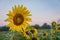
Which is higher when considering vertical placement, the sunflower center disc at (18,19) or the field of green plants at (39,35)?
the sunflower center disc at (18,19)

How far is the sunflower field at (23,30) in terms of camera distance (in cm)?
98

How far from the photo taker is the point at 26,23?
98cm

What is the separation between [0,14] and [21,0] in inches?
7.6

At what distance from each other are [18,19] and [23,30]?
4.2 inches

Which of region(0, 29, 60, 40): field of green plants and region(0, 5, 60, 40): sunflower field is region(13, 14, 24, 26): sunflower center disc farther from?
region(0, 29, 60, 40): field of green plants

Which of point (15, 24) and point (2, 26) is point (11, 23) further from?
point (2, 26)

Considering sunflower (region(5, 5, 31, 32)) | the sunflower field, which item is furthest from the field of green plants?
sunflower (region(5, 5, 31, 32))

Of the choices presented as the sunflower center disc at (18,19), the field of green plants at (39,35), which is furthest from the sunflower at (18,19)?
the field of green plants at (39,35)

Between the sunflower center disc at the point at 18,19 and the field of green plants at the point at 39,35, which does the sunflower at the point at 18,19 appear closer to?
the sunflower center disc at the point at 18,19

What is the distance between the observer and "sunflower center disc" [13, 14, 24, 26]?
0.97 meters

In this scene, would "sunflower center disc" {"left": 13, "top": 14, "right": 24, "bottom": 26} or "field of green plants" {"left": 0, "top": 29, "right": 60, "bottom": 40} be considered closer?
"sunflower center disc" {"left": 13, "top": 14, "right": 24, "bottom": 26}

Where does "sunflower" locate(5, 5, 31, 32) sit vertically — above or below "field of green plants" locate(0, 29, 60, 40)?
above

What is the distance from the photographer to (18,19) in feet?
3.19

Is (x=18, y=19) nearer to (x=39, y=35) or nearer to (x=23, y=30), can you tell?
(x=23, y=30)
